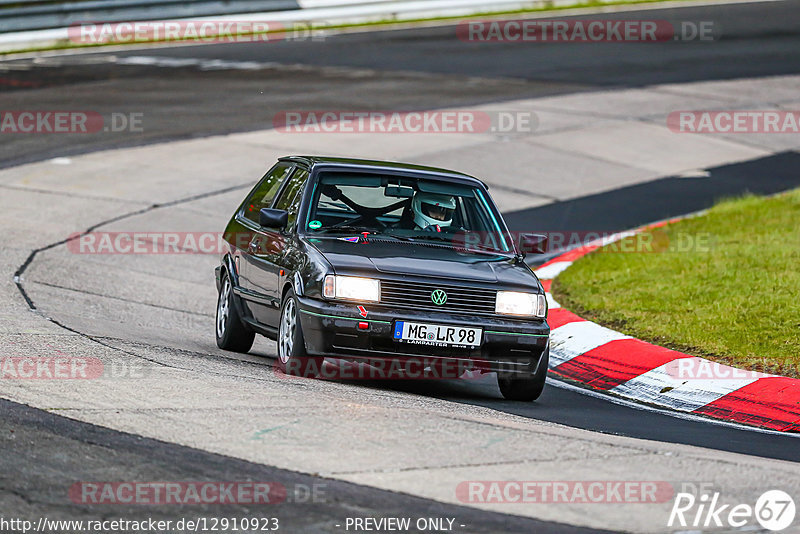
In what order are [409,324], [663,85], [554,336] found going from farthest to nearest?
[663,85] < [554,336] < [409,324]

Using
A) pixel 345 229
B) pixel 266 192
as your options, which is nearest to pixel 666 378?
pixel 345 229

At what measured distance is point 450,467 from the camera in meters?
5.99

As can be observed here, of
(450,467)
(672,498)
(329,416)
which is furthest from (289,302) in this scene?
(672,498)

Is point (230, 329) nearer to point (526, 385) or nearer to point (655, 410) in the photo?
point (526, 385)

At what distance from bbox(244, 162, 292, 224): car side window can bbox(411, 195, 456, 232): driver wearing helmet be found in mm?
1212

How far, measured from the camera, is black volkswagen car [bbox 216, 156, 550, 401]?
8078 mm

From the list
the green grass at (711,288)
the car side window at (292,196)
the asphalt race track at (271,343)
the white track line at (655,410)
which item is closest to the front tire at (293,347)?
the asphalt race track at (271,343)

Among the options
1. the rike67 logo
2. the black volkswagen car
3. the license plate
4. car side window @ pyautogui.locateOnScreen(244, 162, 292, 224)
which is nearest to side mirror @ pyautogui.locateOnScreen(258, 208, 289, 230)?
the black volkswagen car

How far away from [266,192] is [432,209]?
1.63 meters

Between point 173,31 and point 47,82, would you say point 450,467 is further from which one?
point 173,31

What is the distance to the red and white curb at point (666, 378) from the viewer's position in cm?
829

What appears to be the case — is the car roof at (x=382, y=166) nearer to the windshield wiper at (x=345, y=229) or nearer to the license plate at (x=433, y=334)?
the windshield wiper at (x=345, y=229)

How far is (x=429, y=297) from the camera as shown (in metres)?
8.14

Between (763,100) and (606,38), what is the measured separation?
27.4 feet
